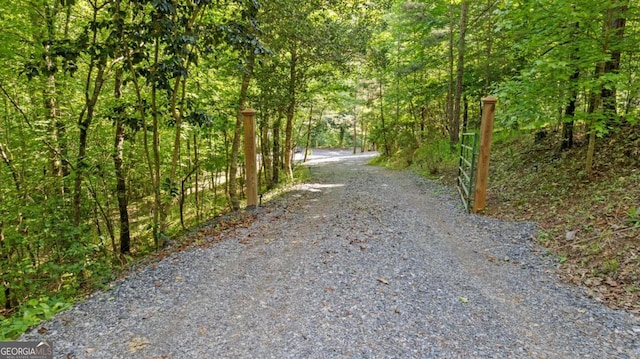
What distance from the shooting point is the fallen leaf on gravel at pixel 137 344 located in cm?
254

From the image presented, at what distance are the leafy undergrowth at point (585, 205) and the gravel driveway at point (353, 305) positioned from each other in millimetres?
307

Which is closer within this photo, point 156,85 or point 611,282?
point 611,282

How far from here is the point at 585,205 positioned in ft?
15.8

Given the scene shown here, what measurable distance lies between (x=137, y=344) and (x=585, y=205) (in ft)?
19.6

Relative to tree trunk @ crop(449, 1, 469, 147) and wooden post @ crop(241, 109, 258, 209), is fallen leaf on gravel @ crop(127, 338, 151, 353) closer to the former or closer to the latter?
wooden post @ crop(241, 109, 258, 209)

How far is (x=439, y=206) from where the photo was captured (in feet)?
22.1

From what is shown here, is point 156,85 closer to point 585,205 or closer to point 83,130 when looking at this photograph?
point 83,130

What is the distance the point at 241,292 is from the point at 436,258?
8.01 feet

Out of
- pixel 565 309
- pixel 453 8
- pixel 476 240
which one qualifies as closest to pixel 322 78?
pixel 453 8

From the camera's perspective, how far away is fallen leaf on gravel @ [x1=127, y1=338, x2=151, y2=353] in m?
2.54

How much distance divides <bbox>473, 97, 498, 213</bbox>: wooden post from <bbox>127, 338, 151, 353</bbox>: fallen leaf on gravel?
561 centimetres

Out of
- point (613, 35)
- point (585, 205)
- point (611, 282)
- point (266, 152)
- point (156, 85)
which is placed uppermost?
point (613, 35)

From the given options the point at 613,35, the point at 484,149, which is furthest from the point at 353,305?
the point at 613,35

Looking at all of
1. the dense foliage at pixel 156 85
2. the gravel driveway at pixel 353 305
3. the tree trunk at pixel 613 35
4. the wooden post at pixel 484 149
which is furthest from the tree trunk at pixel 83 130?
the tree trunk at pixel 613 35
